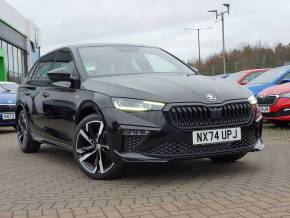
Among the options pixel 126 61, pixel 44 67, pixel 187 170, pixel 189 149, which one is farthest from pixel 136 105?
pixel 44 67

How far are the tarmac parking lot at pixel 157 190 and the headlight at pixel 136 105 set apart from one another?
0.75m

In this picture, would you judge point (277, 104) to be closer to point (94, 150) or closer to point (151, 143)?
point (94, 150)

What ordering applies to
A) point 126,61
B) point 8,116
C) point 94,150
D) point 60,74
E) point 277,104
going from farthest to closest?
point 8,116
point 277,104
point 126,61
point 60,74
point 94,150

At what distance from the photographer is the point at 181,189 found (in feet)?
16.3

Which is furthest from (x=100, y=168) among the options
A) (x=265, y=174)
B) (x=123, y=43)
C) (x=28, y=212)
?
(x=123, y=43)

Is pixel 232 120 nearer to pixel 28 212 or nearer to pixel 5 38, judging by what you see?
pixel 28 212

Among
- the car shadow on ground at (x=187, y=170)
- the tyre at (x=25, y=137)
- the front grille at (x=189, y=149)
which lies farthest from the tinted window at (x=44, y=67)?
the front grille at (x=189, y=149)

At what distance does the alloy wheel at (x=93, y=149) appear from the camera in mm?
5531

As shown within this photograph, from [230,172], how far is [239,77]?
431 inches

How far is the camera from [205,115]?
207 inches

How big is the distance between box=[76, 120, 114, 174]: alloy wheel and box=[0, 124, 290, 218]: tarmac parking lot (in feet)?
0.51

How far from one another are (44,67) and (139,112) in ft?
Result: 10.1

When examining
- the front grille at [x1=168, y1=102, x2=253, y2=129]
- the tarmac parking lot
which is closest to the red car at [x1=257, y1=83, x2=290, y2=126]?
the tarmac parking lot

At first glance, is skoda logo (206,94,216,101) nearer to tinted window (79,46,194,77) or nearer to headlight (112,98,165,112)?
headlight (112,98,165,112)
